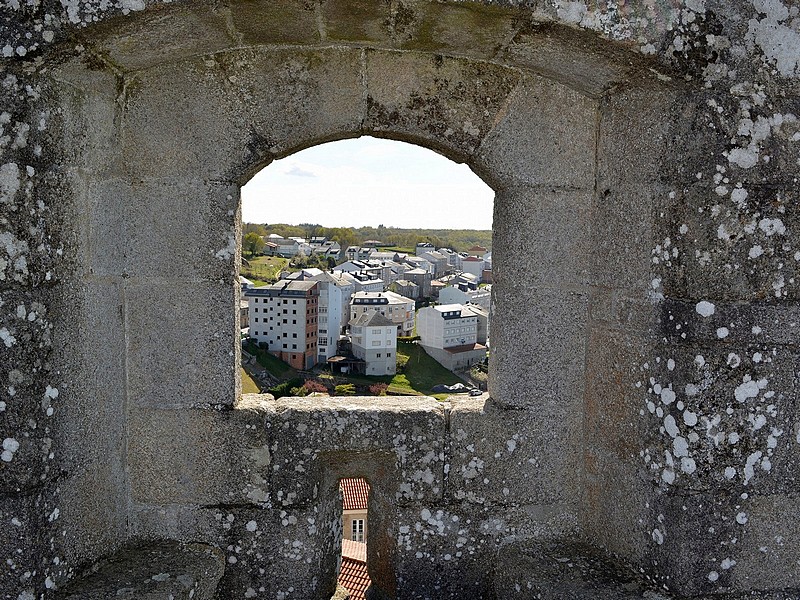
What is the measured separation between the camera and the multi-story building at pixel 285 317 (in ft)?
28.3

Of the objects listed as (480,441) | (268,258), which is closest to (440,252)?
(268,258)

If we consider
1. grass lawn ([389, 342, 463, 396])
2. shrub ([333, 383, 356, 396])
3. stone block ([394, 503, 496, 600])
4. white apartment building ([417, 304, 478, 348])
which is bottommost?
grass lawn ([389, 342, 463, 396])

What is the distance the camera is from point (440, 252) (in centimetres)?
4791

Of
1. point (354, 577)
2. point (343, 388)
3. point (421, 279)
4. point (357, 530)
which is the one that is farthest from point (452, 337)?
point (421, 279)

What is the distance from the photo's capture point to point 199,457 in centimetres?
256

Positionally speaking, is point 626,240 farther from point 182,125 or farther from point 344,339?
point 344,339

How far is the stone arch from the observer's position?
2.39m

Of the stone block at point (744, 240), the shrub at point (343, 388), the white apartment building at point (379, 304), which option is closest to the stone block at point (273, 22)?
the stone block at point (744, 240)

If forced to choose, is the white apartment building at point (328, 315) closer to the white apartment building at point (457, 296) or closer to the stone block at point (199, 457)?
the stone block at point (199, 457)

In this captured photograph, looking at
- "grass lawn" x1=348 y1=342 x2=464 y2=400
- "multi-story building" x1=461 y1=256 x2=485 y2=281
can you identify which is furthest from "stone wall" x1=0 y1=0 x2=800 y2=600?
"multi-story building" x1=461 y1=256 x2=485 y2=281

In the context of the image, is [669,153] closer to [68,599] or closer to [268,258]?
[68,599]

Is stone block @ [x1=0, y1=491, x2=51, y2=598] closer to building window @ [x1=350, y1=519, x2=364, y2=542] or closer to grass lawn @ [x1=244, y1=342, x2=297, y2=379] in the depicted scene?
building window @ [x1=350, y1=519, x2=364, y2=542]

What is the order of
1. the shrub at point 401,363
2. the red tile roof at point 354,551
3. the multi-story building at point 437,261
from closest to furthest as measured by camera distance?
the red tile roof at point 354,551 < the shrub at point 401,363 < the multi-story building at point 437,261

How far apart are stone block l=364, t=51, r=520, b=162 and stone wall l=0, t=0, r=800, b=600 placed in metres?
0.01
